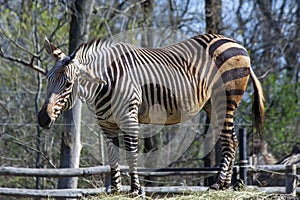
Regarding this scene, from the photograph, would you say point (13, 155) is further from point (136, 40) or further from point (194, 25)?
point (194, 25)

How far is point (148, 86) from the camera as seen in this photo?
545 cm

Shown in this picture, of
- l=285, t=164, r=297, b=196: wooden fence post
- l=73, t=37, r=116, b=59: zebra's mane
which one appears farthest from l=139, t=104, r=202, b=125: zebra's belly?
l=285, t=164, r=297, b=196: wooden fence post

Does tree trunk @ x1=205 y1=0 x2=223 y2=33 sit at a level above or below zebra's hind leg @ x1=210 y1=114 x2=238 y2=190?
above

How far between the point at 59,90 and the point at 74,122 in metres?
3.18

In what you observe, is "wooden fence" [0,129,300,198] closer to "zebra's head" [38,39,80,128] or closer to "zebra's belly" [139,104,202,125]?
"zebra's belly" [139,104,202,125]

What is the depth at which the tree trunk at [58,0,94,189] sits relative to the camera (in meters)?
7.99

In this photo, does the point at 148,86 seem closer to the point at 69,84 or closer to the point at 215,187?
the point at 69,84

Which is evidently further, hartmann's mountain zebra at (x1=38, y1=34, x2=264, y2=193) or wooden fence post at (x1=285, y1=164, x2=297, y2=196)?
wooden fence post at (x1=285, y1=164, x2=297, y2=196)

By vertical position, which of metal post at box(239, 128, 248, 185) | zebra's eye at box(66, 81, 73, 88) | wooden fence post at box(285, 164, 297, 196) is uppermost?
zebra's eye at box(66, 81, 73, 88)

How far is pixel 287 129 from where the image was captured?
12.4 m

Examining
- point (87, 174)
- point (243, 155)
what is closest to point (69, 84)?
point (87, 174)

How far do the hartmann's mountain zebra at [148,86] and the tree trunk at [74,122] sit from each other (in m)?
2.57

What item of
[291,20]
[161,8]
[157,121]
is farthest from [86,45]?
[291,20]

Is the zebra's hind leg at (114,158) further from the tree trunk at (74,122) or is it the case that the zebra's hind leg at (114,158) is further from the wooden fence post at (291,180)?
the wooden fence post at (291,180)
